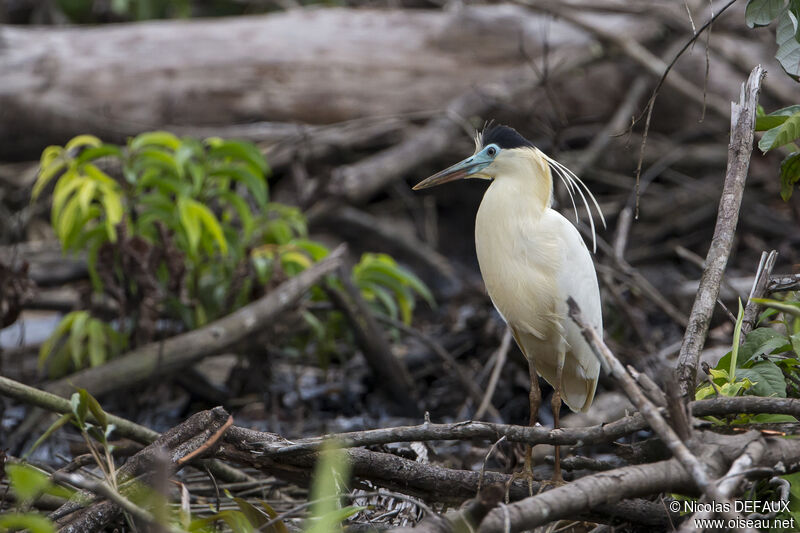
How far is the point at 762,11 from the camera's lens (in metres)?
2.17

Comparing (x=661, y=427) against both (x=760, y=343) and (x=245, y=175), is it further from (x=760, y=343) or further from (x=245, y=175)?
(x=245, y=175)

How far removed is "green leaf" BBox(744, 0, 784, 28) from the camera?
216 centimetres

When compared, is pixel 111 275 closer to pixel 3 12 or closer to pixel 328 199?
pixel 328 199

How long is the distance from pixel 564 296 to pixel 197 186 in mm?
2025

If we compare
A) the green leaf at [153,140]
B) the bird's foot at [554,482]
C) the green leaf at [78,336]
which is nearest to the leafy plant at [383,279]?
the green leaf at [153,140]

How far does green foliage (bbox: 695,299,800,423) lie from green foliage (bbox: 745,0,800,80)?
62 cm

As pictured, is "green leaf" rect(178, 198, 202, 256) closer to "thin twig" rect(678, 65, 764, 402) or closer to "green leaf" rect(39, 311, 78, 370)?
"green leaf" rect(39, 311, 78, 370)

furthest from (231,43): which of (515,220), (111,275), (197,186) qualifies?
(515,220)

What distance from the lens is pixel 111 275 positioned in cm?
367

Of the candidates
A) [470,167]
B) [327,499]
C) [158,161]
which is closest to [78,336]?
[158,161]

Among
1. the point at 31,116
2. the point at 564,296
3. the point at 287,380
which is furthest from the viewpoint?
the point at 31,116

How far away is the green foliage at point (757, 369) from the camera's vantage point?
6.57 ft

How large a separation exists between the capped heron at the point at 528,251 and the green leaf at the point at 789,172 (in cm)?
52

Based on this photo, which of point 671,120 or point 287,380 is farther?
point 671,120
